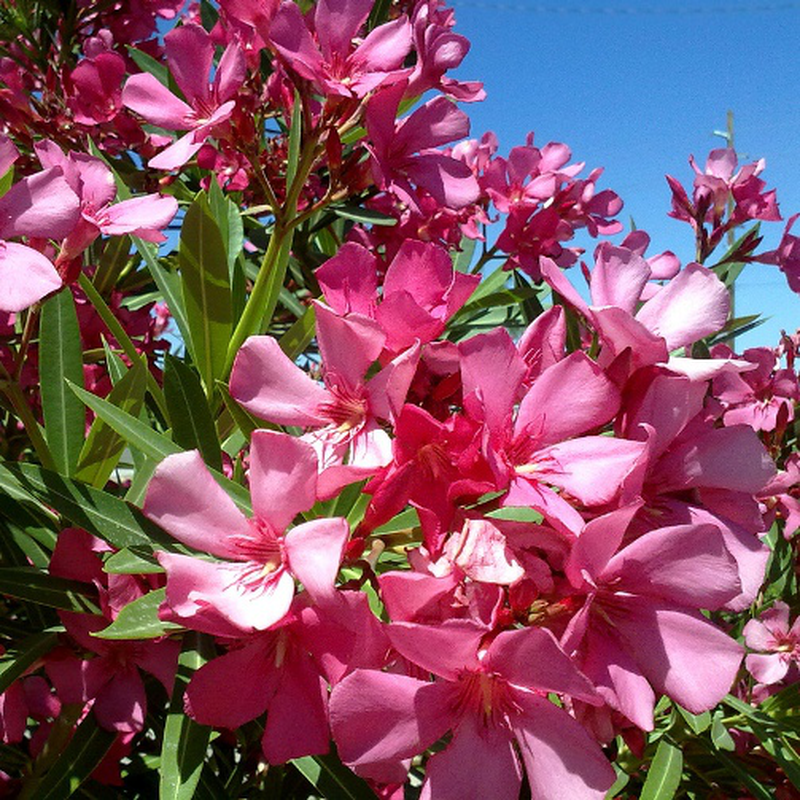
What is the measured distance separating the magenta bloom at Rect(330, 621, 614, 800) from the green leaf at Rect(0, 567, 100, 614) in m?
0.45

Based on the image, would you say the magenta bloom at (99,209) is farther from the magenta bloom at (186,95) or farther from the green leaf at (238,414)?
the green leaf at (238,414)

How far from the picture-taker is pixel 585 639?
27.5 inches

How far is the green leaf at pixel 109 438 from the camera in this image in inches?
42.3

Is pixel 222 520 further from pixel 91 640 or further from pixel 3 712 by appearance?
pixel 3 712

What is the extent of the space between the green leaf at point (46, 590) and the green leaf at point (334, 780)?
30 centimetres

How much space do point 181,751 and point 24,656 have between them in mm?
271

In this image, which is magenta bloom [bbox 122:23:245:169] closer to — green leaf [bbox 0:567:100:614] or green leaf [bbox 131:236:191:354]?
green leaf [bbox 131:236:191:354]

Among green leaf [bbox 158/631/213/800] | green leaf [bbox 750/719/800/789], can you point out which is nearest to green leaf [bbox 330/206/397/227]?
green leaf [bbox 158/631/213/800]

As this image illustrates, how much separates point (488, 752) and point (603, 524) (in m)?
0.21

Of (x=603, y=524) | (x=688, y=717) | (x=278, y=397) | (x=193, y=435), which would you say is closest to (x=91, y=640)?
(x=193, y=435)

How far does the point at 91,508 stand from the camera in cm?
90

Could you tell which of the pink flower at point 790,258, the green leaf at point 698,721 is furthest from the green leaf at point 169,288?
the pink flower at point 790,258

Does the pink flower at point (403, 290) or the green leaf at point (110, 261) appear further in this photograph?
the green leaf at point (110, 261)

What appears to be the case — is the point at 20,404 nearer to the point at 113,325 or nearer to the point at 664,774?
the point at 113,325
